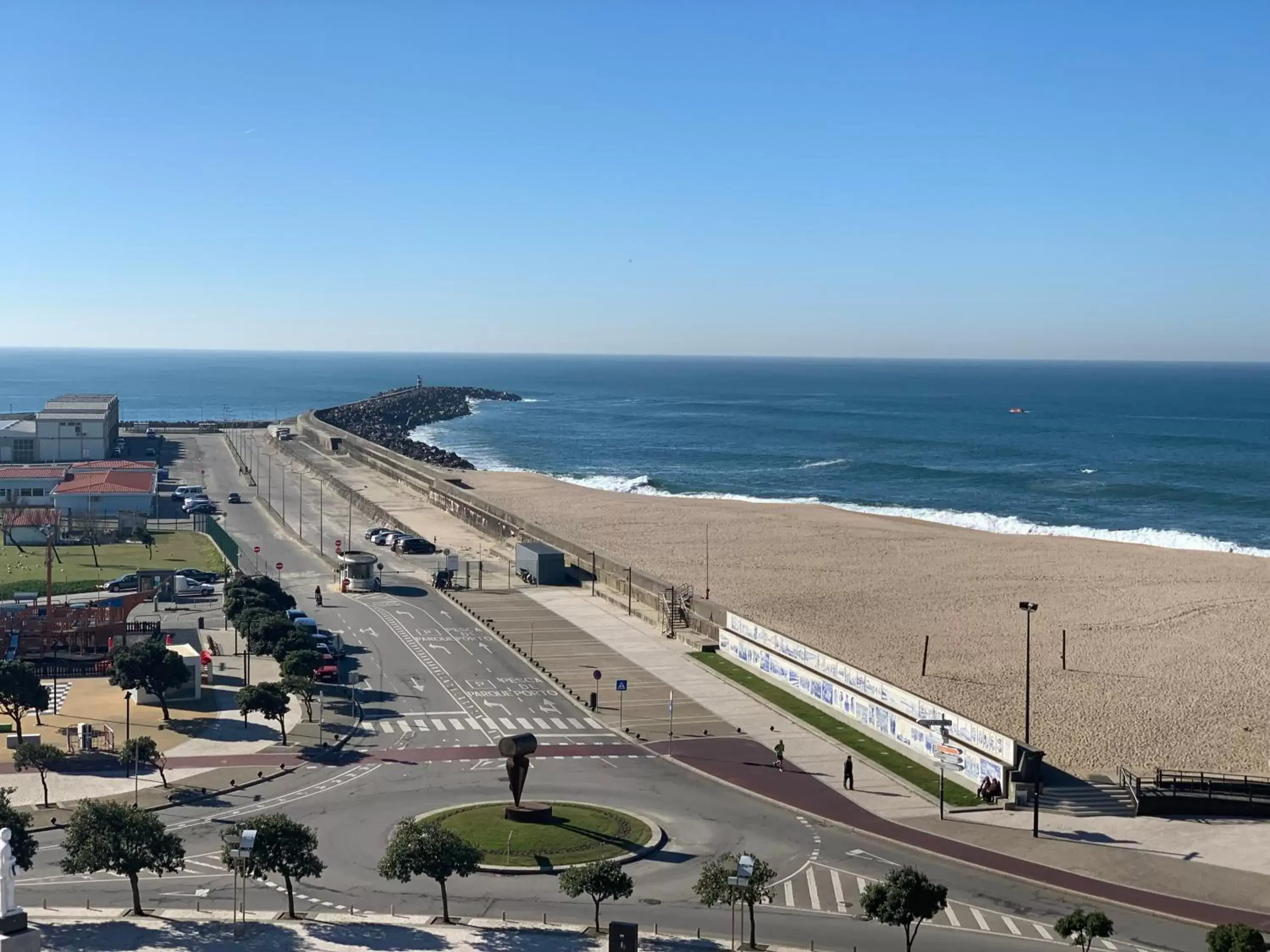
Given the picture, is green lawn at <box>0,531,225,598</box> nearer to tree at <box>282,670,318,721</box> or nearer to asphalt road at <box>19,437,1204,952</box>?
asphalt road at <box>19,437,1204,952</box>

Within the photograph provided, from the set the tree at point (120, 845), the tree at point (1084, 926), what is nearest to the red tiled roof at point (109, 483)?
the tree at point (120, 845)

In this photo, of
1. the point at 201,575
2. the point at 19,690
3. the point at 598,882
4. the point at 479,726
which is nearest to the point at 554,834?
the point at 598,882

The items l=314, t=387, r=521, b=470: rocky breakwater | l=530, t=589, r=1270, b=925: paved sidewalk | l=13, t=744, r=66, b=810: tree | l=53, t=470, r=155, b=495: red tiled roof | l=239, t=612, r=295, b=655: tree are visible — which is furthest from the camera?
l=314, t=387, r=521, b=470: rocky breakwater

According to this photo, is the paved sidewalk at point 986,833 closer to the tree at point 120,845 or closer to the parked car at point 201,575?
the tree at point 120,845

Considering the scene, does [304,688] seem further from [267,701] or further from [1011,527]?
[1011,527]

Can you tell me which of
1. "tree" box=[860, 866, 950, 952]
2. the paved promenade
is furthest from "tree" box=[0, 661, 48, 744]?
"tree" box=[860, 866, 950, 952]

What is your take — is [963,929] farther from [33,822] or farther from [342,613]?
[342,613]

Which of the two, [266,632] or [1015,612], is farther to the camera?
[1015,612]
